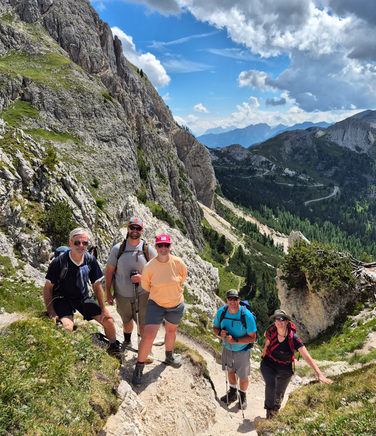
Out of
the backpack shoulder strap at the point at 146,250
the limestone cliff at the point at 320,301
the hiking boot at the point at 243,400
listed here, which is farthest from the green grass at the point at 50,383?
the limestone cliff at the point at 320,301

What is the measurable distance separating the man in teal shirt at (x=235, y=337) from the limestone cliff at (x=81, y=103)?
33860 millimetres

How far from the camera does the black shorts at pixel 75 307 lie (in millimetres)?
6062

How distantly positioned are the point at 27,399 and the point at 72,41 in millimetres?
94356

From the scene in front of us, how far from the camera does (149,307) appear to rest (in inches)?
255

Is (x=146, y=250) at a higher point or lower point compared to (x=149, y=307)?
higher

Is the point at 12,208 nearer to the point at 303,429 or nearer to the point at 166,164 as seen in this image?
the point at 303,429

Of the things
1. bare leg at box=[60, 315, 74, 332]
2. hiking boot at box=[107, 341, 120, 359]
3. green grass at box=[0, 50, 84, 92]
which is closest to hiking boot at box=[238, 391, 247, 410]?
hiking boot at box=[107, 341, 120, 359]

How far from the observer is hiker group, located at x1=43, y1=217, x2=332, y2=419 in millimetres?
6098

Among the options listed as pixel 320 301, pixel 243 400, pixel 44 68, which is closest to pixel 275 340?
pixel 243 400

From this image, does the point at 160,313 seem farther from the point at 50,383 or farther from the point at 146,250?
the point at 50,383

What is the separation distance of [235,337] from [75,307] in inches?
182

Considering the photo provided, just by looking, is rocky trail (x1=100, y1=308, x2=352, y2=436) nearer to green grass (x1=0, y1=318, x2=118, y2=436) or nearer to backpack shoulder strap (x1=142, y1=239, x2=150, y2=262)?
green grass (x1=0, y1=318, x2=118, y2=436)

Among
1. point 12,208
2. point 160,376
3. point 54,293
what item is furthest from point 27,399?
point 12,208

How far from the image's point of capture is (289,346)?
647cm
